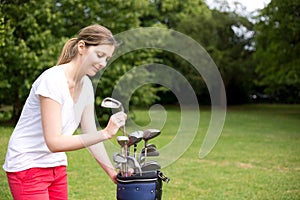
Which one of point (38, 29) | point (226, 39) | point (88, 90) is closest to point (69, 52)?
point (88, 90)

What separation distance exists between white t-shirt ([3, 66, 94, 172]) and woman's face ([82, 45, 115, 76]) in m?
0.12

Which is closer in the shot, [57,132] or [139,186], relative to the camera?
[57,132]

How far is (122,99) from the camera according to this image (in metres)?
2.70

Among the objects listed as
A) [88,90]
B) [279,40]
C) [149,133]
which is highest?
[279,40]

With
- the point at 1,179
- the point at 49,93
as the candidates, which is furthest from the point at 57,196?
the point at 1,179

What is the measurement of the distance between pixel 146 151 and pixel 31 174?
59 centimetres

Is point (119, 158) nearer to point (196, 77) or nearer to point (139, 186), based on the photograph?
point (139, 186)

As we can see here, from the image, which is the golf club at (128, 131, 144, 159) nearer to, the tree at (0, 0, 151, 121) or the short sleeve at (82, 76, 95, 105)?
the short sleeve at (82, 76, 95, 105)

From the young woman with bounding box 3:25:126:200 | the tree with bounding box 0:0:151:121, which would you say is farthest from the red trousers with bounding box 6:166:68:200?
the tree with bounding box 0:0:151:121

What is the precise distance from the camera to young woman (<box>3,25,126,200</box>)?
212cm

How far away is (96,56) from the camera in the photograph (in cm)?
222

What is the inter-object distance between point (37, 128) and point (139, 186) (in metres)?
0.57

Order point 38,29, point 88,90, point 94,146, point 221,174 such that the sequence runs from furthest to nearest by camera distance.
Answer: point 38,29, point 221,174, point 94,146, point 88,90

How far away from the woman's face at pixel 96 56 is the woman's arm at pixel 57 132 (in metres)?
0.24
